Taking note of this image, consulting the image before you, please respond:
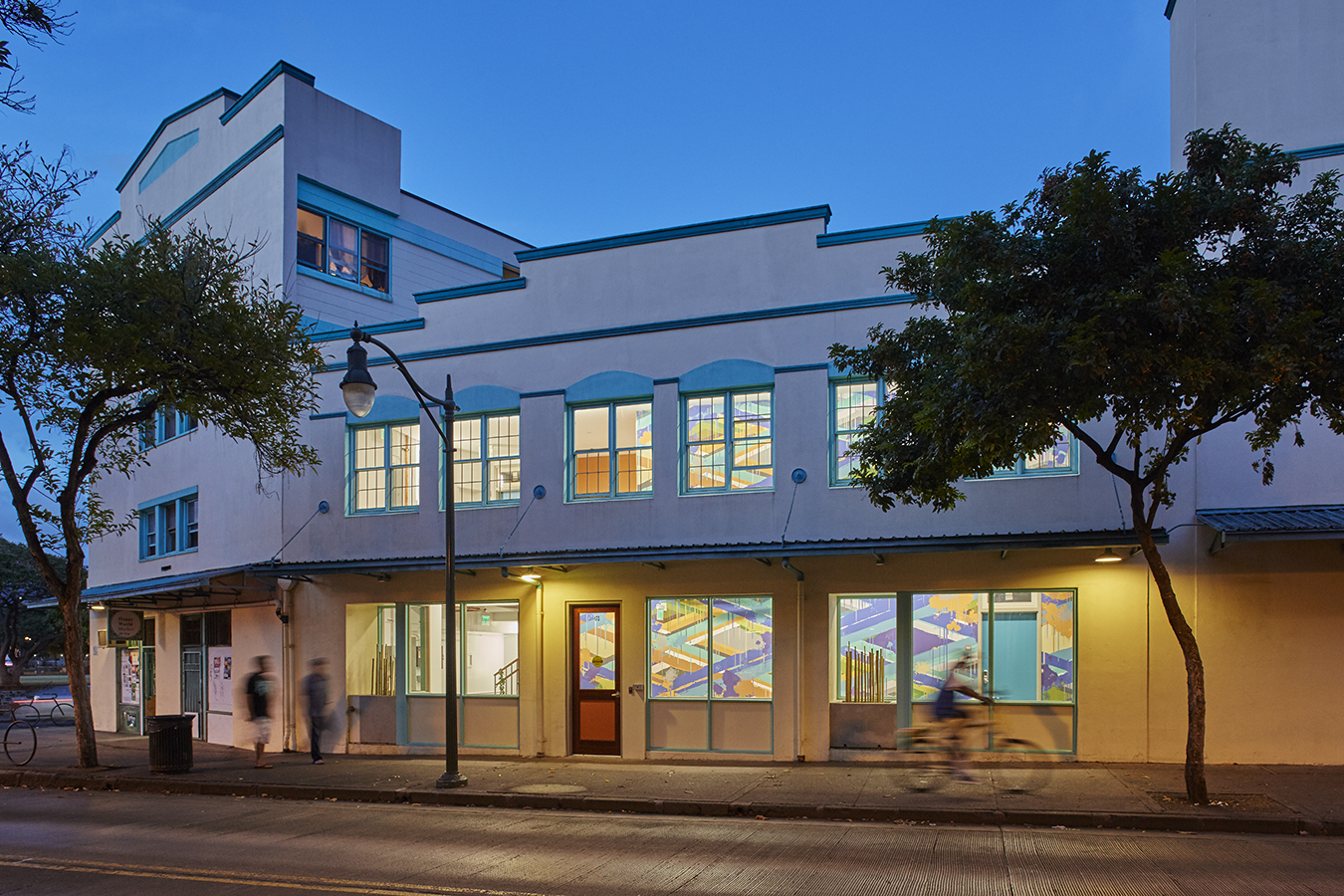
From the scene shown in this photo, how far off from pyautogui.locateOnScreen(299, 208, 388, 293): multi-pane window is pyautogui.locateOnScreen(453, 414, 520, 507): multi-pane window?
6.92 meters

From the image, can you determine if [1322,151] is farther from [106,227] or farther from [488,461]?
[106,227]

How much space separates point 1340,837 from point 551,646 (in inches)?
446

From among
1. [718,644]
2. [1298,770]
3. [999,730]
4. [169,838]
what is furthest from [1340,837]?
[169,838]

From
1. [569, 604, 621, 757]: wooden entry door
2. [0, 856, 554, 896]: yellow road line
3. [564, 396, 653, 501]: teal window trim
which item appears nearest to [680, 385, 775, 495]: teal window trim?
[564, 396, 653, 501]: teal window trim

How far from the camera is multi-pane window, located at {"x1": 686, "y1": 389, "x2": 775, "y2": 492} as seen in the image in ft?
54.0

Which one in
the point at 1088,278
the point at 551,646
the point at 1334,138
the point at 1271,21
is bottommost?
the point at 551,646

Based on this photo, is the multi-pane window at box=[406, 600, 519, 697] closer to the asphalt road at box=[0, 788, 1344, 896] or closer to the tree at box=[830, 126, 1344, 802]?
the asphalt road at box=[0, 788, 1344, 896]

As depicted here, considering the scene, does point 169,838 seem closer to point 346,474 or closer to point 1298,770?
point 346,474

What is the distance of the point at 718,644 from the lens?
16.3 meters

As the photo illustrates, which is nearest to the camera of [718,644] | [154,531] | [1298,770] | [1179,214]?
[1179,214]

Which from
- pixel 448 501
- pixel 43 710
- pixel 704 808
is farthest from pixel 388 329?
pixel 43 710

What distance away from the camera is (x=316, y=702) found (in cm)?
1691

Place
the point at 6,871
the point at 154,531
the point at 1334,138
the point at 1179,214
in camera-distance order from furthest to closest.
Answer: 1. the point at 154,531
2. the point at 1334,138
3. the point at 1179,214
4. the point at 6,871

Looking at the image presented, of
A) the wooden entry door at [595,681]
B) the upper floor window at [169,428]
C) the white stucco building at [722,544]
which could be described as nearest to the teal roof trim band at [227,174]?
the white stucco building at [722,544]
